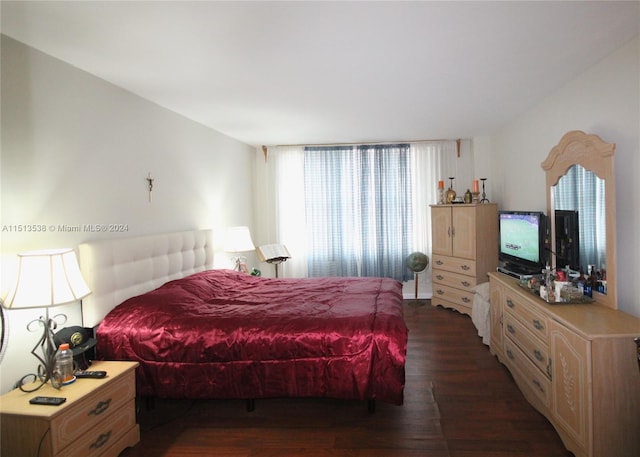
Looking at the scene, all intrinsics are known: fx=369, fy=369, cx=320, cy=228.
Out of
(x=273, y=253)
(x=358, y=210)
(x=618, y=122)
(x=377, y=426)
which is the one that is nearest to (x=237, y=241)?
(x=273, y=253)

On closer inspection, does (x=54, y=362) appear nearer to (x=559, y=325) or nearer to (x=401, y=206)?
(x=559, y=325)

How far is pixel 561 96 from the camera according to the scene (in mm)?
3166

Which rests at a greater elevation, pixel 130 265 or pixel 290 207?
pixel 290 207

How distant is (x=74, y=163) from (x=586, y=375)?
329 cm

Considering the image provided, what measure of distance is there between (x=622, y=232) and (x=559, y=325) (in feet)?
2.67

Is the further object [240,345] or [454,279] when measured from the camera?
[454,279]

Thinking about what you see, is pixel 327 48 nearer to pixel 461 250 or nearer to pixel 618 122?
pixel 618 122

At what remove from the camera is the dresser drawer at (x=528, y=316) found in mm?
2387

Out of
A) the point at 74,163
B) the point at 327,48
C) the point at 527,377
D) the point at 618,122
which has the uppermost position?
the point at 327,48

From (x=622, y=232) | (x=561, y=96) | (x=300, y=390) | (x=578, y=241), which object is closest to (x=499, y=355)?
(x=578, y=241)

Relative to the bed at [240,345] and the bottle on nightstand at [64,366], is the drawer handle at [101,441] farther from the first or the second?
the bed at [240,345]

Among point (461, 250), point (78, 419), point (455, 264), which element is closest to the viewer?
point (78, 419)

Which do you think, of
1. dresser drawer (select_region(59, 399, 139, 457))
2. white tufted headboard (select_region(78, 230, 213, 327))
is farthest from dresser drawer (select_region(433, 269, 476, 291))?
dresser drawer (select_region(59, 399, 139, 457))

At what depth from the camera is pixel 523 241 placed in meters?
3.57
